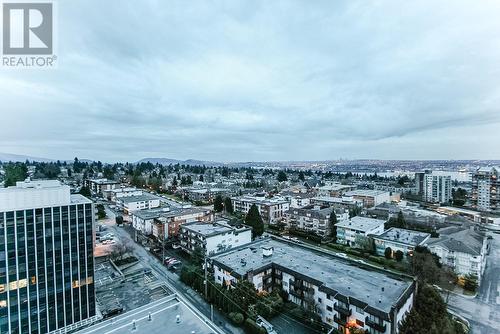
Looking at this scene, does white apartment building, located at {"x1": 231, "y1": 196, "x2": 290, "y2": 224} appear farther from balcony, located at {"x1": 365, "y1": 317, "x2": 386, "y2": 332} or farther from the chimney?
balcony, located at {"x1": 365, "y1": 317, "x2": 386, "y2": 332}

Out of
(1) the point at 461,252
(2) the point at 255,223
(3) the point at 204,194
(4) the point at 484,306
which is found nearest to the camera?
(4) the point at 484,306

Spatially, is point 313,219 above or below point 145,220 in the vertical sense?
below

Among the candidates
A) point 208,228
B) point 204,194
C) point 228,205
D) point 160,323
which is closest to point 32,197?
point 160,323

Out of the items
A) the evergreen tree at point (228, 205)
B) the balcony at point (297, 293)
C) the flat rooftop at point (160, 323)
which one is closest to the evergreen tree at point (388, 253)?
the balcony at point (297, 293)

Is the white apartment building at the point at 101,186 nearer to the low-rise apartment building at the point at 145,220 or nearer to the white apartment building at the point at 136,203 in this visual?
the white apartment building at the point at 136,203

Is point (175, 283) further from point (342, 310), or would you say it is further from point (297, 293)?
point (342, 310)

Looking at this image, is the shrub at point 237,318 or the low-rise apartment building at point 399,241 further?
the low-rise apartment building at point 399,241
